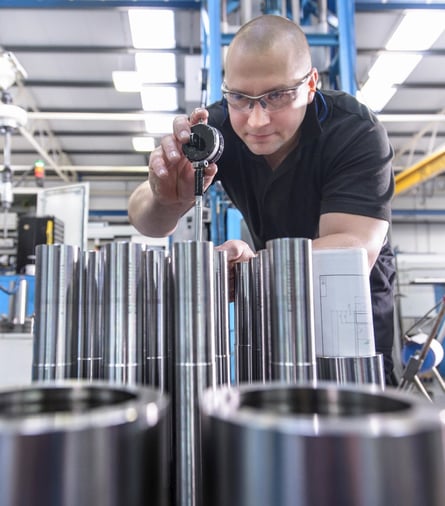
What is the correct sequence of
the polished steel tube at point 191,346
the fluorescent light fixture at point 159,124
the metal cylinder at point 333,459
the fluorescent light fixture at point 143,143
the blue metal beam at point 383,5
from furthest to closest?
the fluorescent light fixture at point 143,143
the fluorescent light fixture at point 159,124
the blue metal beam at point 383,5
the polished steel tube at point 191,346
the metal cylinder at point 333,459

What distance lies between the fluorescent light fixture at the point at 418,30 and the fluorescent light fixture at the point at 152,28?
1697 millimetres

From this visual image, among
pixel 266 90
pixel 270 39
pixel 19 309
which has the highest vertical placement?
pixel 270 39

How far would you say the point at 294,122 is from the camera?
92 centimetres

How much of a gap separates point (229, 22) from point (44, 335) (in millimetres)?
2154

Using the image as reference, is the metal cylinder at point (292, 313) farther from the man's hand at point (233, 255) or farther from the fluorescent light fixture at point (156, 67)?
the fluorescent light fixture at point (156, 67)

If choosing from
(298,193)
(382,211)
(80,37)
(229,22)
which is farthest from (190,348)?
(80,37)

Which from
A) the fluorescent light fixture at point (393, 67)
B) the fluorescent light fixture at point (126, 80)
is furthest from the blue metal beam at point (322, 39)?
the fluorescent light fixture at point (126, 80)

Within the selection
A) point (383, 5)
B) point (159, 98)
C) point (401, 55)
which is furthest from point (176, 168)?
point (159, 98)

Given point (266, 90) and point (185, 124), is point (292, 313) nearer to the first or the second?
point (185, 124)

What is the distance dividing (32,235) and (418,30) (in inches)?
126

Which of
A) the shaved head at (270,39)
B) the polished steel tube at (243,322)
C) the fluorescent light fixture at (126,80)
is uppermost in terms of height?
the fluorescent light fixture at (126,80)

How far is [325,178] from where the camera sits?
3.16 ft

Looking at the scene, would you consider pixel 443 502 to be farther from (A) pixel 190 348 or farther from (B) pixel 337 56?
(B) pixel 337 56

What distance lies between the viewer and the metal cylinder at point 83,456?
0.19m
